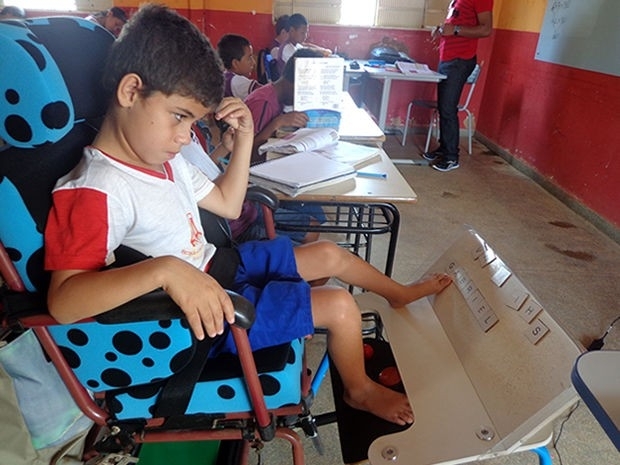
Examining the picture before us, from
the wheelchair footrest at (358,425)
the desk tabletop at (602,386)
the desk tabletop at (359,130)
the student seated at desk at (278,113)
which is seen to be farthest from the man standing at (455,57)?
the desk tabletop at (602,386)

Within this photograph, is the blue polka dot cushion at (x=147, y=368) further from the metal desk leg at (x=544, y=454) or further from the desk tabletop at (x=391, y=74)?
the desk tabletop at (x=391, y=74)

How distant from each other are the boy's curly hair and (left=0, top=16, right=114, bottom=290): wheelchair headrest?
70mm

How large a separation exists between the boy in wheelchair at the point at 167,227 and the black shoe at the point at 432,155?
341 centimetres

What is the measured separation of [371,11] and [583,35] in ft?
7.71

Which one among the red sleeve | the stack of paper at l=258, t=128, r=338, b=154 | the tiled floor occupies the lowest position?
the tiled floor

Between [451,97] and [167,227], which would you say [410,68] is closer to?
[451,97]

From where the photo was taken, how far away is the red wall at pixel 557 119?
3.02 metres

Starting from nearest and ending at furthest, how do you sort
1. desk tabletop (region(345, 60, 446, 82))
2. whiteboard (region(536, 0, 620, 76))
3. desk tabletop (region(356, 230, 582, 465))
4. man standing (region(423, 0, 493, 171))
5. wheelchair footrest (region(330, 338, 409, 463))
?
desk tabletop (region(356, 230, 582, 465)) → wheelchair footrest (region(330, 338, 409, 463)) → whiteboard (region(536, 0, 620, 76)) → man standing (region(423, 0, 493, 171)) → desk tabletop (region(345, 60, 446, 82))

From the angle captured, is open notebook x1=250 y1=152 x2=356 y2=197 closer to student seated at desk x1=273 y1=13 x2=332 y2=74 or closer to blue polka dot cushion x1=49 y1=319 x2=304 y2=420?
blue polka dot cushion x1=49 y1=319 x2=304 y2=420

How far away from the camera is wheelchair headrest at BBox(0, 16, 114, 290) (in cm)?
72

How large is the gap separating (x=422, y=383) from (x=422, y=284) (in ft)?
0.96

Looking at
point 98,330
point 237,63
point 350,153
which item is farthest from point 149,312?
point 237,63

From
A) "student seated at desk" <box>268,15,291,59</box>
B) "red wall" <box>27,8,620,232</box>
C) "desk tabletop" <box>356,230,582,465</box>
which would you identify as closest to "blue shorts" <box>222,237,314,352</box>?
"desk tabletop" <box>356,230,582,465</box>

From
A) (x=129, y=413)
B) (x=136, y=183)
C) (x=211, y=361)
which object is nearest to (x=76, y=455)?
(x=129, y=413)
